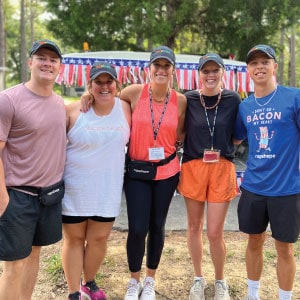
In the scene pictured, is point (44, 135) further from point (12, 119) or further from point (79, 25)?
point (79, 25)

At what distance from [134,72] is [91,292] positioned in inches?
238

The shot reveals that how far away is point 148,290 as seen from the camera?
10.2ft

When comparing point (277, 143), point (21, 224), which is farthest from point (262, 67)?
point (21, 224)

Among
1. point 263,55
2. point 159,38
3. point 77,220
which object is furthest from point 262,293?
point 159,38

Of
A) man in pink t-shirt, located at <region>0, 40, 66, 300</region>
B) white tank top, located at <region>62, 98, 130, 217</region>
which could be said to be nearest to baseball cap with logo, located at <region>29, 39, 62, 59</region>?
man in pink t-shirt, located at <region>0, 40, 66, 300</region>

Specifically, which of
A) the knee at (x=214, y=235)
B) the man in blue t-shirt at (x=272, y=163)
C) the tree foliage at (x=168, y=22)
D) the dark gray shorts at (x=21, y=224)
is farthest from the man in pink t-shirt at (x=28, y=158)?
the tree foliage at (x=168, y=22)

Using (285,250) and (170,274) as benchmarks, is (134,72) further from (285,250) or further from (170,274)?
(285,250)

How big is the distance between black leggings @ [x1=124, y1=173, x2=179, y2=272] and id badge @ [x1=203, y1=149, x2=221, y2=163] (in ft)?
0.94

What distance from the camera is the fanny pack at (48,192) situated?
2.43m

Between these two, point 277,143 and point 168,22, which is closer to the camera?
point 277,143

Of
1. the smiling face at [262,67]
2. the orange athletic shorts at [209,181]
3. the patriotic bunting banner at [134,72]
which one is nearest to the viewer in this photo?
the smiling face at [262,67]

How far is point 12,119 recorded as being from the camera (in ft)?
7.47

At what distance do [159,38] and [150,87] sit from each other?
1035cm

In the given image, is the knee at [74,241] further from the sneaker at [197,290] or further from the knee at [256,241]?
the knee at [256,241]
